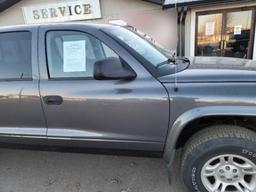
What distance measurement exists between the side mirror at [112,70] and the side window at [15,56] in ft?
2.69

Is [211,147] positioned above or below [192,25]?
below

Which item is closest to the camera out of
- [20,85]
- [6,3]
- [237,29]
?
[20,85]

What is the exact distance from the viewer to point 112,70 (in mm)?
2281

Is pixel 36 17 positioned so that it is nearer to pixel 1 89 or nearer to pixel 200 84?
pixel 1 89

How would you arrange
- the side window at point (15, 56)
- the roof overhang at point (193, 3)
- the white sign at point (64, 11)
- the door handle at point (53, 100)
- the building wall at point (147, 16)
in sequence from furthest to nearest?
the white sign at point (64, 11), the building wall at point (147, 16), the roof overhang at point (193, 3), the side window at point (15, 56), the door handle at point (53, 100)

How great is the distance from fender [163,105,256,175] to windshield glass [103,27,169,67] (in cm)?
59

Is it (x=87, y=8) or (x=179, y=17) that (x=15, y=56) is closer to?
(x=179, y=17)

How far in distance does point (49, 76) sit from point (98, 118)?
25.7 inches

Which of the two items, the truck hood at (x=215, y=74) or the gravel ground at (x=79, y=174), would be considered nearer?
the truck hood at (x=215, y=74)

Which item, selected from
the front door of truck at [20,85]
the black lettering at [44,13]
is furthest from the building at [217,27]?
the front door of truck at [20,85]

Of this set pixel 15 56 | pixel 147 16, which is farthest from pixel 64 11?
pixel 15 56

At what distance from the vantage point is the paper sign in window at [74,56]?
252cm

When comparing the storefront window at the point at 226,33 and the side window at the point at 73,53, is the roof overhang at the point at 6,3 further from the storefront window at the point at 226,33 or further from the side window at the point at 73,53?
the side window at the point at 73,53

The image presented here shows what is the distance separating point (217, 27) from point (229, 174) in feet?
24.3
